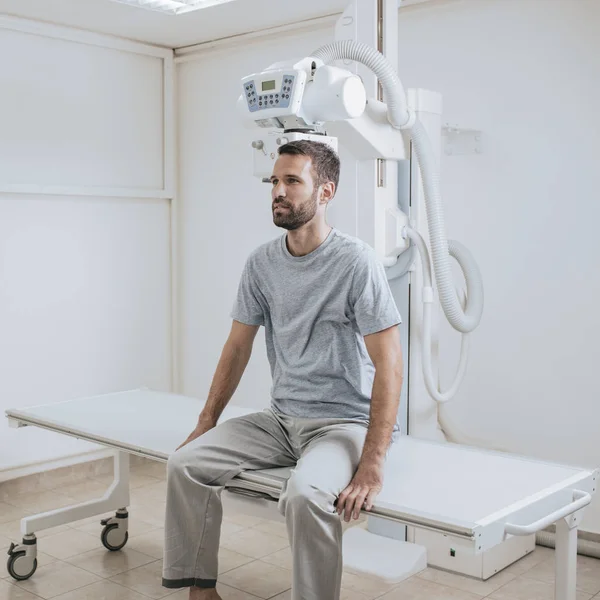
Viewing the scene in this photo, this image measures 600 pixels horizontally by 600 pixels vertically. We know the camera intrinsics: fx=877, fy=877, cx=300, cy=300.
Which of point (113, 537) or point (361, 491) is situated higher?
point (361, 491)

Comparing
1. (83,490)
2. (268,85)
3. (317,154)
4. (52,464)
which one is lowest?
(83,490)

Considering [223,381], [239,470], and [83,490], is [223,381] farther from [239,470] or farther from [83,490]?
[83,490]

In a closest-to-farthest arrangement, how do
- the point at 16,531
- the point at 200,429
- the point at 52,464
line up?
the point at 200,429 → the point at 16,531 → the point at 52,464

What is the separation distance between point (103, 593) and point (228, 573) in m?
0.43

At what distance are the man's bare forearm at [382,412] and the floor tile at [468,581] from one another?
3.20 feet

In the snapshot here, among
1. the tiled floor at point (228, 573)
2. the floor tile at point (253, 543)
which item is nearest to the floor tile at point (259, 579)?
the tiled floor at point (228, 573)

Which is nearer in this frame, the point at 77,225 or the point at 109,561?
the point at 109,561

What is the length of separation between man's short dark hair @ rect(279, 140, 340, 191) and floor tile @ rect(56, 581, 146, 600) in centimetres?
147

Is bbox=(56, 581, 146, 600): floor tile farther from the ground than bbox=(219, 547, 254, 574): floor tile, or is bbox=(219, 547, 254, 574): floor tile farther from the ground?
bbox=(56, 581, 146, 600): floor tile

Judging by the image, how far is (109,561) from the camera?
10.2 feet

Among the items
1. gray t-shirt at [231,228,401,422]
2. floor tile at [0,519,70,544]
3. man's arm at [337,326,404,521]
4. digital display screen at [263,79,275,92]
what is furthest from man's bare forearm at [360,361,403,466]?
floor tile at [0,519,70,544]

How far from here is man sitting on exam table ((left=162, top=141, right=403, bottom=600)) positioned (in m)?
2.21

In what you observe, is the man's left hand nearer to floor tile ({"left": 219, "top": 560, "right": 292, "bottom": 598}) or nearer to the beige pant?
the beige pant

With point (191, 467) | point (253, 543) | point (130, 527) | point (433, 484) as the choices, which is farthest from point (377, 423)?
point (130, 527)
